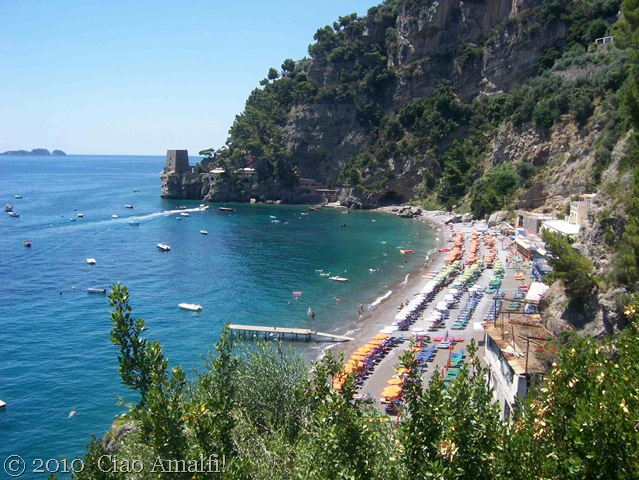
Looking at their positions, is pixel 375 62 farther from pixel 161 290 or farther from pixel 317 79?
pixel 161 290

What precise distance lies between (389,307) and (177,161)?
72.8 meters

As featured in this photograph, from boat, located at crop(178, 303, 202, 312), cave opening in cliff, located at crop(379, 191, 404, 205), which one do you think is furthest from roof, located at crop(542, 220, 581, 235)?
cave opening in cliff, located at crop(379, 191, 404, 205)

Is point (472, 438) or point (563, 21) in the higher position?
Result: point (563, 21)

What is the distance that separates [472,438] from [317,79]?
97.6 meters

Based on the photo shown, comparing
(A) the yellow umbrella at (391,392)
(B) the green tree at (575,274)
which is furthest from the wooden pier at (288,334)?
(B) the green tree at (575,274)

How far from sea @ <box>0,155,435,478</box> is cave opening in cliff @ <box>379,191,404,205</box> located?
536cm

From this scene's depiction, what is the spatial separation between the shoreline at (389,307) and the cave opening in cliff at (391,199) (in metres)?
25.8

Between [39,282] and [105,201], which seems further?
[105,201]

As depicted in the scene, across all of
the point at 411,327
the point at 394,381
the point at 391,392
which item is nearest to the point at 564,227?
the point at 411,327

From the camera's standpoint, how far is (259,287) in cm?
4481

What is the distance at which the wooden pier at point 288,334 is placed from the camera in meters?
33.2

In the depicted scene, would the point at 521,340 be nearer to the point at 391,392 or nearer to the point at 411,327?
the point at 391,392

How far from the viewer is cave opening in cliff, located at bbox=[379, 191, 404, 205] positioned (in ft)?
293

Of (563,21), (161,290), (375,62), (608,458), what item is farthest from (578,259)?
(375,62)
